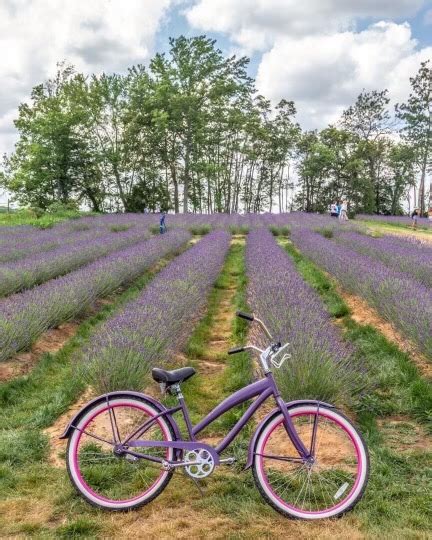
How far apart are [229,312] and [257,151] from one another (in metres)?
42.7

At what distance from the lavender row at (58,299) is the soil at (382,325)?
13.6ft

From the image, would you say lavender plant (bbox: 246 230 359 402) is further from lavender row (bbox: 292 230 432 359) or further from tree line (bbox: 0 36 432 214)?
tree line (bbox: 0 36 432 214)

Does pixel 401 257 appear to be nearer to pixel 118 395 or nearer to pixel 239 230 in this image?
pixel 118 395

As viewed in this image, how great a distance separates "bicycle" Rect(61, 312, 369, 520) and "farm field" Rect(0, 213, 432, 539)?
12cm

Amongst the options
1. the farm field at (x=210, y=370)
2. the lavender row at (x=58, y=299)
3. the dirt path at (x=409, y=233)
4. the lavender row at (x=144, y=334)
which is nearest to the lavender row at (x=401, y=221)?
the dirt path at (x=409, y=233)

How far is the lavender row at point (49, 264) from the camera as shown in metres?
8.59

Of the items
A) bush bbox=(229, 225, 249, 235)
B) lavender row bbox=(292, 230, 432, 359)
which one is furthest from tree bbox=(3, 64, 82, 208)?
lavender row bbox=(292, 230, 432, 359)

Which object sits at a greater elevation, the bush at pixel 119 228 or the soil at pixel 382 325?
the bush at pixel 119 228

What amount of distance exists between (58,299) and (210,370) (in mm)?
2567

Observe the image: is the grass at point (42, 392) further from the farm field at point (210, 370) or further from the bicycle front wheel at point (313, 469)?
the bicycle front wheel at point (313, 469)

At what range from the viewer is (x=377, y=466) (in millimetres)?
3332

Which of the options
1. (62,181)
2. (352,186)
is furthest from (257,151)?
(62,181)

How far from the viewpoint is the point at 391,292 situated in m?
6.80

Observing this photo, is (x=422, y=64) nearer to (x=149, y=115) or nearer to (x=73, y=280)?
(x=149, y=115)
